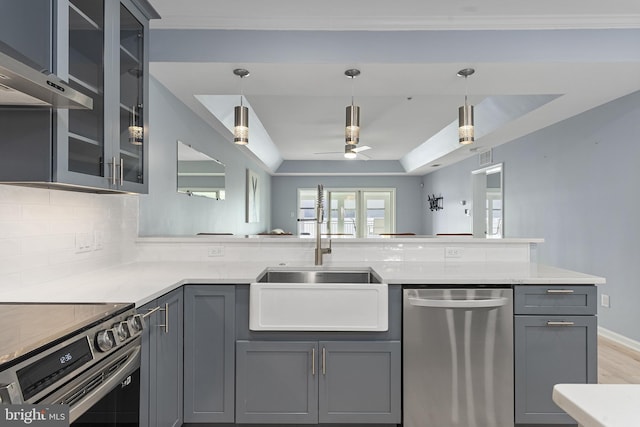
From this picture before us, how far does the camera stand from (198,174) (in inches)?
160

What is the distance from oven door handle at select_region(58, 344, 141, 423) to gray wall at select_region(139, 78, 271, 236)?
60.6 inches

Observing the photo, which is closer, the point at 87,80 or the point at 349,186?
the point at 87,80

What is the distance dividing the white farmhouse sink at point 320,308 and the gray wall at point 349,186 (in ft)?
28.2

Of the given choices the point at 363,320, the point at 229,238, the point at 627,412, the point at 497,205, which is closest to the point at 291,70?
the point at 229,238

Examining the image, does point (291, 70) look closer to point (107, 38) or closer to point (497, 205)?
point (107, 38)

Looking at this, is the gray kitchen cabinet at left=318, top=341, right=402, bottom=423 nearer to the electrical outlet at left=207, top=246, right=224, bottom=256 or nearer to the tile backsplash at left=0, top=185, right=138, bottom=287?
the electrical outlet at left=207, top=246, right=224, bottom=256

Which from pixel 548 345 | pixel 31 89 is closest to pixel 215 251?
pixel 31 89

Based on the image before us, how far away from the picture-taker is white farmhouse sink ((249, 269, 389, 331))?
6.50 ft

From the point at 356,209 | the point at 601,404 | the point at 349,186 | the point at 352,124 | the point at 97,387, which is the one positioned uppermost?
the point at 349,186

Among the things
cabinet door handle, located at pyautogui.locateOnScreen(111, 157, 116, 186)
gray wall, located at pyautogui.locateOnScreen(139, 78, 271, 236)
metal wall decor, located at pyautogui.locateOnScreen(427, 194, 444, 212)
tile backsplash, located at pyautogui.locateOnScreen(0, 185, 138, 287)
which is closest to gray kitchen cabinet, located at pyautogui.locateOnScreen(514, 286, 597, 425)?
cabinet door handle, located at pyautogui.locateOnScreen(111, 157, 116, 186)

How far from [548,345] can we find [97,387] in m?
2.04

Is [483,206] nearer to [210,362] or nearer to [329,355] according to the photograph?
[329,355]

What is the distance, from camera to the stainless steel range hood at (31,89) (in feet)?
3.51

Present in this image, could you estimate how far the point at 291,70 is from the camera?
2807mm
